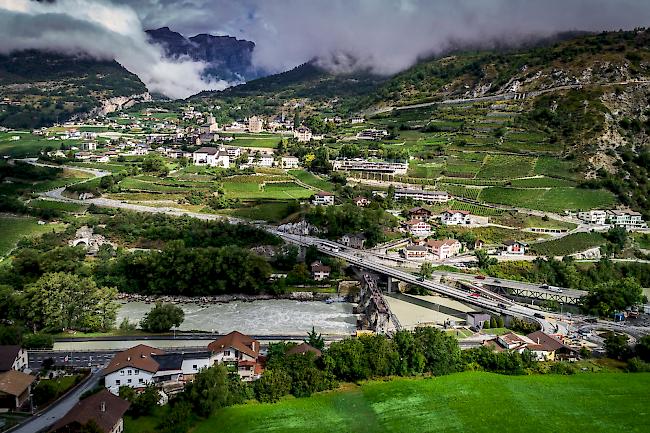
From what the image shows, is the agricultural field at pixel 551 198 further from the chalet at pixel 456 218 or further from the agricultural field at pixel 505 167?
the chalet at pixel 456 218

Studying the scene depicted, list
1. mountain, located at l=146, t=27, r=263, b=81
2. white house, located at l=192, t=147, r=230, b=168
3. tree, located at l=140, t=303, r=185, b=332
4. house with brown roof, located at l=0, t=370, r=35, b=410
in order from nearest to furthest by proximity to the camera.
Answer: house with brown roof, located at l=0, t=370, r=35, b=410 < tree, located at l=140, t=303, r=185, b=332 < white house, located at l=192, t=147, r=230, b=168 < mountain, located at l=146, t=27, r=263, b=81

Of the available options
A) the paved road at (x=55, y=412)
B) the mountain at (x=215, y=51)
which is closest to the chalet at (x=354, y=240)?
the paved road at (x=55, y=412)

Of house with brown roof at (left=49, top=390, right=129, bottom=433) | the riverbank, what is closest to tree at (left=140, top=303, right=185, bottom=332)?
the riverbank

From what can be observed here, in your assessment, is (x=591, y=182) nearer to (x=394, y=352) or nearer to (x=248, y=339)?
(x=394, y=352)

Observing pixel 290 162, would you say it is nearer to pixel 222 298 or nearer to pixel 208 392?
pixel 222 298

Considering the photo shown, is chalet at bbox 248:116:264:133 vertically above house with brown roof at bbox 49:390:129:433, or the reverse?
chalet at bbox 248:116:264:133

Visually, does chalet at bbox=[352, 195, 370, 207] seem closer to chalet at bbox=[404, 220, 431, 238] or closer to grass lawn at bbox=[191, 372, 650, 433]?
chalet at bbox=[404, 220, 431, 238]
